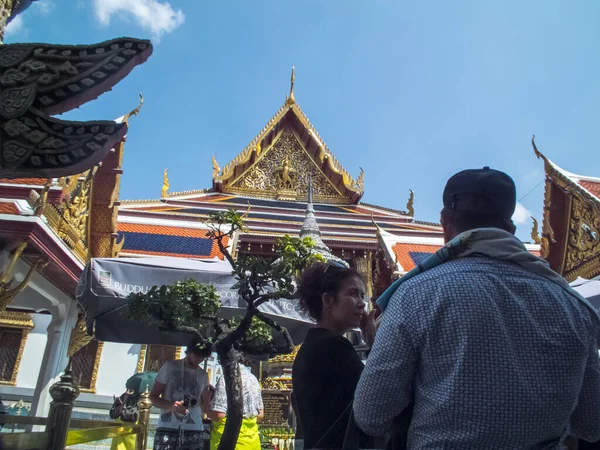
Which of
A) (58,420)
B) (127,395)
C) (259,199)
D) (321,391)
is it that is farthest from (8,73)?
(259,199)

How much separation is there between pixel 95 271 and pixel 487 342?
9.35ft

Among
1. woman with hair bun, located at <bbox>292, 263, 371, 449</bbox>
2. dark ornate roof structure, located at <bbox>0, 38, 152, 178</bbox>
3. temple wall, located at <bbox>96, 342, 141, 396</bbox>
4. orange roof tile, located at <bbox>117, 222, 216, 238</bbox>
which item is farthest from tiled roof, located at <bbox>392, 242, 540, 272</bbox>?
dark ornate roof structure, located at <bbox>0, 38, 152, 178</bbox>

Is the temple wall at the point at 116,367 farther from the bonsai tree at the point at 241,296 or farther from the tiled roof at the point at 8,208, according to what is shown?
the tiled roof at the point at 8,208

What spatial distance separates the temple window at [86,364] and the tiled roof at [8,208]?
152 inches

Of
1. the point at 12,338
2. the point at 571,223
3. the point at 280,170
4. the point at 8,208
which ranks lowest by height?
the point at 8,208

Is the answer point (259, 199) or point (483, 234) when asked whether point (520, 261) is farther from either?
point (259, 199)

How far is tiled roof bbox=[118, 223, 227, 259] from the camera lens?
21.8 feet

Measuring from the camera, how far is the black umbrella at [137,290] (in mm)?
3143

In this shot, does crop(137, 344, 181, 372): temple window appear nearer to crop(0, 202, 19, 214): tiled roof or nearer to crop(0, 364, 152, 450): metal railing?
crop(0, 202, 19, 214): tiled roof

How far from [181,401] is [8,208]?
1582 millimetres

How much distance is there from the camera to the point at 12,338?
28.1ft

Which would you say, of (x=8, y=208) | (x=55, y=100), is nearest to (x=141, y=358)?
(x=8, y=208)

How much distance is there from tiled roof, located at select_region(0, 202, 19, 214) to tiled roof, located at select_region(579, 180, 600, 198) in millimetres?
4812

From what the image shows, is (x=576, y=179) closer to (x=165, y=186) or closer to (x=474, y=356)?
(x=474, y=356)
